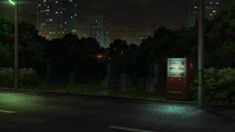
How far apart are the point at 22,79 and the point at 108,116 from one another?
45.4 feet

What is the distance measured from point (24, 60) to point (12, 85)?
1247 centimetres

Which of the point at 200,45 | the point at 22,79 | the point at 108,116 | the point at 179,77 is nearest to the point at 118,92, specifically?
the point at 22,79

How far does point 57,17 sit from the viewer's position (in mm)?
171875

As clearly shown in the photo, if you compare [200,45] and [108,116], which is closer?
[108,116]

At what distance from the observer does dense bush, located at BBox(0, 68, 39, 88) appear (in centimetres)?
2657

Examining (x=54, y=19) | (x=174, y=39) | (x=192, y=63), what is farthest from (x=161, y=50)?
(x=54, y=19)

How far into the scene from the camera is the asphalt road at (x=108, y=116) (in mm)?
11617

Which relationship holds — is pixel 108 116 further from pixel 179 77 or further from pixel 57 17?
pixel 57 17

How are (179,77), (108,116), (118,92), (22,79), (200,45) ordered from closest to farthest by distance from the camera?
(108,116) < (200,45) < (179,77) < (118,92) < (22,79)

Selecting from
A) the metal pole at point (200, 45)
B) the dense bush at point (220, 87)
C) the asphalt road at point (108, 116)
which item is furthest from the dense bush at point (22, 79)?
the metal pole at point (200, 45)

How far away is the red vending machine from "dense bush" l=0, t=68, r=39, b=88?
11.2m

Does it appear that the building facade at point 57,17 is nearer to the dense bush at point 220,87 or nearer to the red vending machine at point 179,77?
the red vending machine at point 179,77

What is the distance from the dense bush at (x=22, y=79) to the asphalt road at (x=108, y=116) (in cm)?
761

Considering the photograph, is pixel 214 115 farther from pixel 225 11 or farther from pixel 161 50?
pixel 161 50
